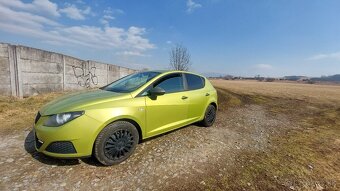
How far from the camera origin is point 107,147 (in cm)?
316

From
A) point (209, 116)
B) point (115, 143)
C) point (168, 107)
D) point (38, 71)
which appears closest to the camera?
point (115, 143)

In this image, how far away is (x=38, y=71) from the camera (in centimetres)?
831

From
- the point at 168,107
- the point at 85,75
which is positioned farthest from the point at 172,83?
the point at 85,75

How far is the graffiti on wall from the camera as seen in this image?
11.1 m

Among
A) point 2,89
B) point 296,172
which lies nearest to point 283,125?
point 296,172

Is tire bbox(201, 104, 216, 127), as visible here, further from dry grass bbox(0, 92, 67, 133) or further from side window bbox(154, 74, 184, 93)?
dry grass bbox(0, 92, 67, 133)

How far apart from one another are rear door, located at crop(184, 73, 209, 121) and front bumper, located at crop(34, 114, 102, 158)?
7.64 feet

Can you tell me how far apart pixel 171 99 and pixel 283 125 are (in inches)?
179

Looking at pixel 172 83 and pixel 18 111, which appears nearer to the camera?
pixel 172 83

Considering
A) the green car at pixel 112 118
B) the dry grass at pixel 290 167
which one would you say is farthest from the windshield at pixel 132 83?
the dry grass at pixel 290 167

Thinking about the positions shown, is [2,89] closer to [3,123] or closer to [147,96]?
[3,123]

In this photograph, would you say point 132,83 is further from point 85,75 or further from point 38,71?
point 85,75

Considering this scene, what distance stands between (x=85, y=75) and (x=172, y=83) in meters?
9.19

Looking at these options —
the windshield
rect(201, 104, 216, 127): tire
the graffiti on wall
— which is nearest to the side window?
the windshield
